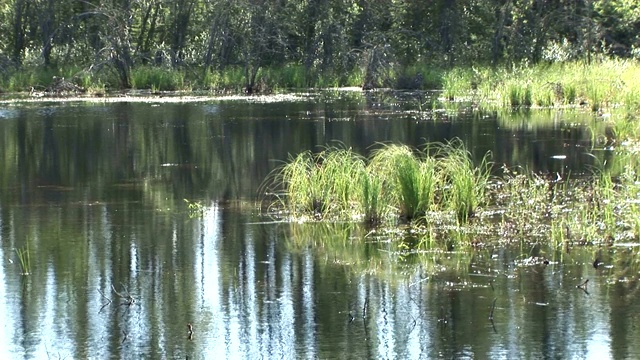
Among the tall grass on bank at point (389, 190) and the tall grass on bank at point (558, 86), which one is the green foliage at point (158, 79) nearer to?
the tall grass on bank at point (558, 86)

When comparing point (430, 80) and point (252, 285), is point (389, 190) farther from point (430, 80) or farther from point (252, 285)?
point (430, 80)

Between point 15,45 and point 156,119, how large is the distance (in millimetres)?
20999

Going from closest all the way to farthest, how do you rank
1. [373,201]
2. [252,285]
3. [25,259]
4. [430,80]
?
[252,285], [25,259], [373,201], [430,80]

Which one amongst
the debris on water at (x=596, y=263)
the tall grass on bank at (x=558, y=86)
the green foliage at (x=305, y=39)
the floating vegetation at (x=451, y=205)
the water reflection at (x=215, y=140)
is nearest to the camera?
the debris on water at (x=596, y=263)

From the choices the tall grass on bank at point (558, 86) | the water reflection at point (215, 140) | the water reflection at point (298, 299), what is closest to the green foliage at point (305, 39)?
the tall grass on bank at point (558, 86)

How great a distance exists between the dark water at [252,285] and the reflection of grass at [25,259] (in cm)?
6

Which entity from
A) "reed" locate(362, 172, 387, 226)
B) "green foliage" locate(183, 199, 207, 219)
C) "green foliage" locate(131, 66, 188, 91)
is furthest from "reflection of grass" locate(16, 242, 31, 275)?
"green foliage" locate(131, 66, 188, 91)

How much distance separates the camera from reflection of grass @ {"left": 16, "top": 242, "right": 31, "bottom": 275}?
11212 mm

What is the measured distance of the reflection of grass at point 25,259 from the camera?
11212mm

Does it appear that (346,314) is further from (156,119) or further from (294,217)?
(156,119)

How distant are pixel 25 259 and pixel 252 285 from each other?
9.01 feet

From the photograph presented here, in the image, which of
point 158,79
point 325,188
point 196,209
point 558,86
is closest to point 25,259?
A: point 196,209

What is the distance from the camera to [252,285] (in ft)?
34.1

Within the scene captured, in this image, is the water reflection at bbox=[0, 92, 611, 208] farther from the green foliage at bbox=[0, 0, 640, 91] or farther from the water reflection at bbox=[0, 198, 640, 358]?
the green foliage at bbox=[0, 0, 640, 91]
